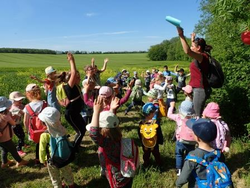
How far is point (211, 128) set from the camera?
2160 mm

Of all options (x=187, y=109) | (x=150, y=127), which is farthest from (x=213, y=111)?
(x=150, y=127)

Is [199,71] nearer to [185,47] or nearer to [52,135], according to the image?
[185,47]

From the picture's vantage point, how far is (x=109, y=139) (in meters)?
2.72

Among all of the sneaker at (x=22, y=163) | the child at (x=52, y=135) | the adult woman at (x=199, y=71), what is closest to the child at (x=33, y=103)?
the sneaker at (x=22, y=163)

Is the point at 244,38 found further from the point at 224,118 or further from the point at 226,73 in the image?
the point at 224,118

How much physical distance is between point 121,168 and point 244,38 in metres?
2.18

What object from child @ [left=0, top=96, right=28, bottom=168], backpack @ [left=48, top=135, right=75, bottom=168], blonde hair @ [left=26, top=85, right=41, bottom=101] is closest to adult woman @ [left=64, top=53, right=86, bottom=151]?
blonde hair @ [left=26, top=85, right=41, bottom=101]

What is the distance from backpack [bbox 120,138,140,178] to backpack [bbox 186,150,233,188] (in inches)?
33.2

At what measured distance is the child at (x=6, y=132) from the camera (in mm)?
3977

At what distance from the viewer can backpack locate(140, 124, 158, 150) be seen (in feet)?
12.3

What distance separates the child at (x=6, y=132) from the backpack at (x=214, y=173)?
351cm

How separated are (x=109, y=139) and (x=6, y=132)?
2612 mm

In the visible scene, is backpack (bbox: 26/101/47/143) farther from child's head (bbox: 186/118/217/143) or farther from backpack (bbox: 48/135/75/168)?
child's head (bbox: 186/118/217/143)

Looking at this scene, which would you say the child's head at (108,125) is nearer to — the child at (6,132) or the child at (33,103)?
the child at (33,103)
